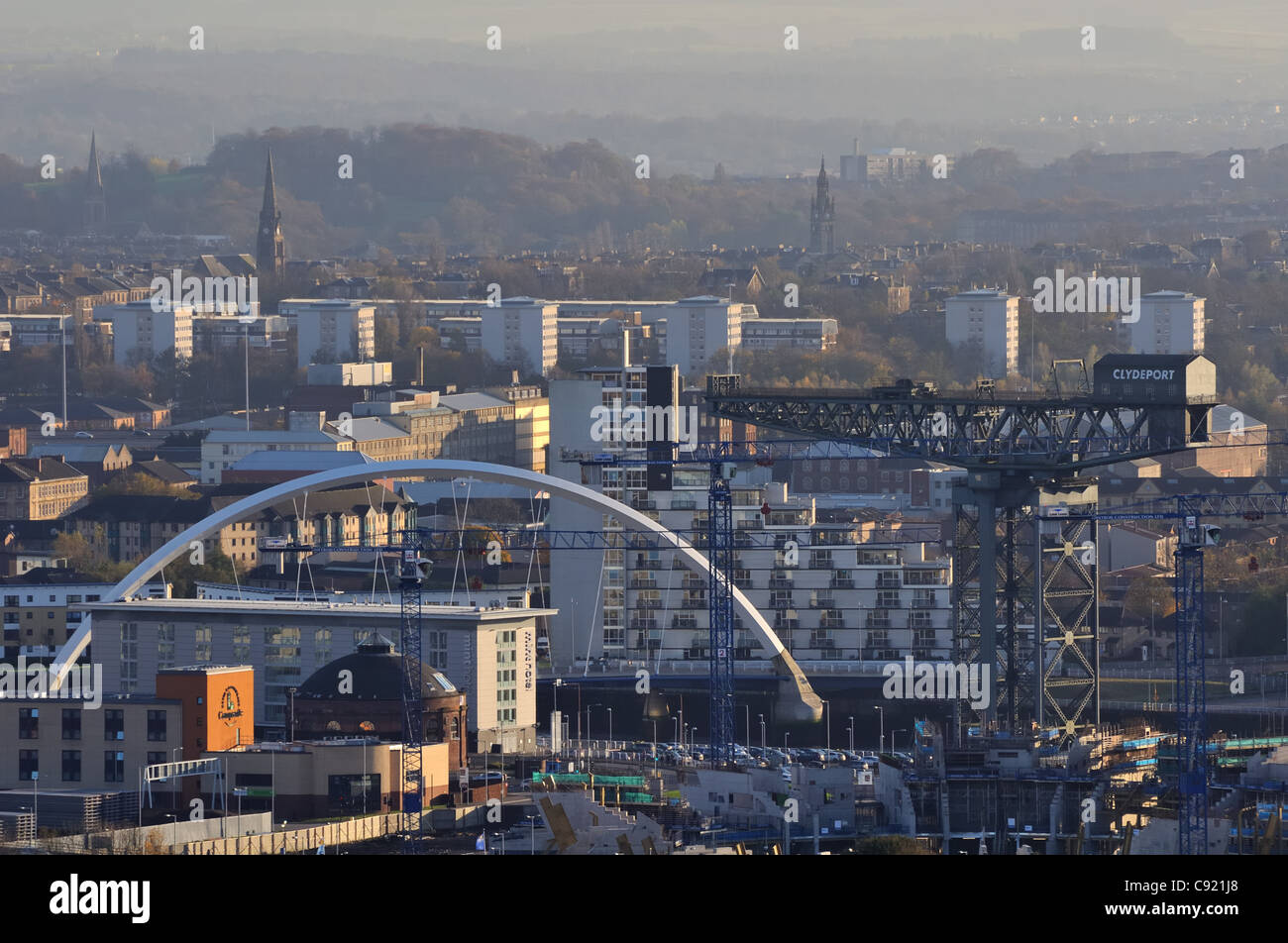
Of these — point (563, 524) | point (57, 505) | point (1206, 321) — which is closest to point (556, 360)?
point (1206, 321)

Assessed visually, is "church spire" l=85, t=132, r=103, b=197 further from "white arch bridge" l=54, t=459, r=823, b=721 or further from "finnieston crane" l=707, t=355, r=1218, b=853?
"finnieston crane" l=707, t=355, r=1218, b=853

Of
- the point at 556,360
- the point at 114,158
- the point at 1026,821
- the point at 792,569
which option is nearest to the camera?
the point at 1026,821

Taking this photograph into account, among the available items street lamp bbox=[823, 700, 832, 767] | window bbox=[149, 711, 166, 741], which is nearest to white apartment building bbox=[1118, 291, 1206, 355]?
street lamp bbox=[823, 700, 832, 767]

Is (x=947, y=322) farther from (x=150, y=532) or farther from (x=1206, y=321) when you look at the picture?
(x=150, y=532)

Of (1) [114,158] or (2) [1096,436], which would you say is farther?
(1) [114,158]

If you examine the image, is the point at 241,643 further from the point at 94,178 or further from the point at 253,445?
the point at 94,178
